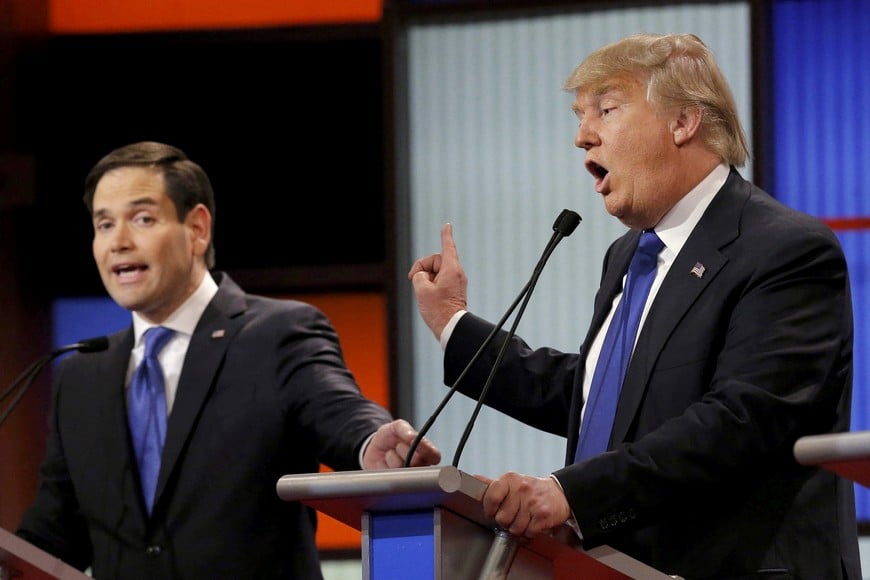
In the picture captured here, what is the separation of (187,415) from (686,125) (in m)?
1.42

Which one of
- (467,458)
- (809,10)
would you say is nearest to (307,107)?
(467,458)

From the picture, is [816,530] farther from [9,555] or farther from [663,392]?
[9,555]

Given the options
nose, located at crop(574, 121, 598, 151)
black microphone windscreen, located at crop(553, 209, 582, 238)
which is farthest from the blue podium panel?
nose, located at crop(574, 121, 598, 151)

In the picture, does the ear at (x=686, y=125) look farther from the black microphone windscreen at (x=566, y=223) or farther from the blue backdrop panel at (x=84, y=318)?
the blue backdrop panel at (x=84, y=318)

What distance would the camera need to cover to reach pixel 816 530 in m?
2.22

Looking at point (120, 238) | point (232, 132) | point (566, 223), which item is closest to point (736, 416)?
point (566, 223)

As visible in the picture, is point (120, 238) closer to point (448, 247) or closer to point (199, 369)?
point (199, 369)

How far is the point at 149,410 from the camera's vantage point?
3.44m

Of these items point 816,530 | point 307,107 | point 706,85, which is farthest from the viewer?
point 307,107

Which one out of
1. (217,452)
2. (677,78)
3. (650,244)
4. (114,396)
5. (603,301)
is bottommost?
(217,452)

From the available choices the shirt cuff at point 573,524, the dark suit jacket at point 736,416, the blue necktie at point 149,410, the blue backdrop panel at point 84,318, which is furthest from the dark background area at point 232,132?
the shirt cuff at point 573,524

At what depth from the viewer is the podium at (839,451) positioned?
1597mm

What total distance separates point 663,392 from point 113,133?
10.3 feet

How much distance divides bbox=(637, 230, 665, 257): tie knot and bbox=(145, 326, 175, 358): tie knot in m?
1.41
